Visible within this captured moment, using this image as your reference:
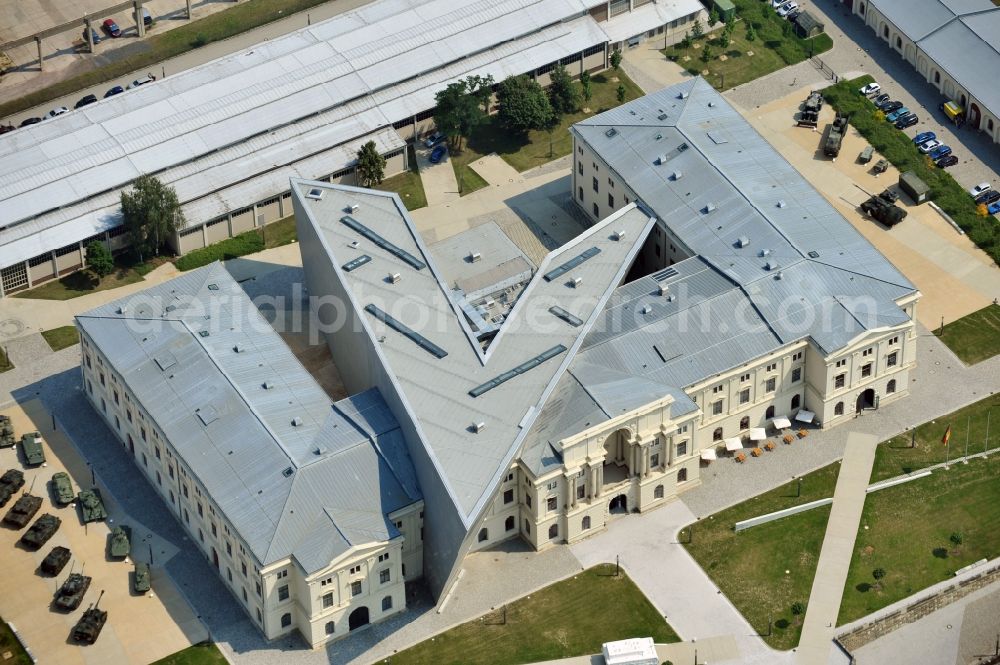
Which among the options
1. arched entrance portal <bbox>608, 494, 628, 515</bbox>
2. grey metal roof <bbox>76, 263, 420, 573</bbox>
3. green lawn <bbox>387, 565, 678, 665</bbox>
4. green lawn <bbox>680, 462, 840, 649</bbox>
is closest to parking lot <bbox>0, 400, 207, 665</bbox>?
grey metal roof <bbox>76, 263, 420, 573</bbox>

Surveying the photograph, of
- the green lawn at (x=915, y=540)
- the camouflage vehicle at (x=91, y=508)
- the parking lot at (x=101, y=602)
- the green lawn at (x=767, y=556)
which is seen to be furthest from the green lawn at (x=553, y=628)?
the camouflage vehicle at (x=91, y=508)

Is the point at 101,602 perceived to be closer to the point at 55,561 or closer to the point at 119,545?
the point at 55,561

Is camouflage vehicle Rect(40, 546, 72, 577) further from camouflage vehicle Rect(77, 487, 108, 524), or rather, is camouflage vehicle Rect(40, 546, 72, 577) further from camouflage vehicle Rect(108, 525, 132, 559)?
camouflage vehicle Rect(77, 487, 108, 524)

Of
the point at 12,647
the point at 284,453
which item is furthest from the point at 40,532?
the point at 284,453

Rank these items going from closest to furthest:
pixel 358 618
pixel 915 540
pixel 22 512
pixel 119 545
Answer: pixel 358 618
pixel 119 545
pixel 915 540
pixel 22 512

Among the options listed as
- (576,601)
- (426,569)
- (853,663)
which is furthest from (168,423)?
(853,663)
